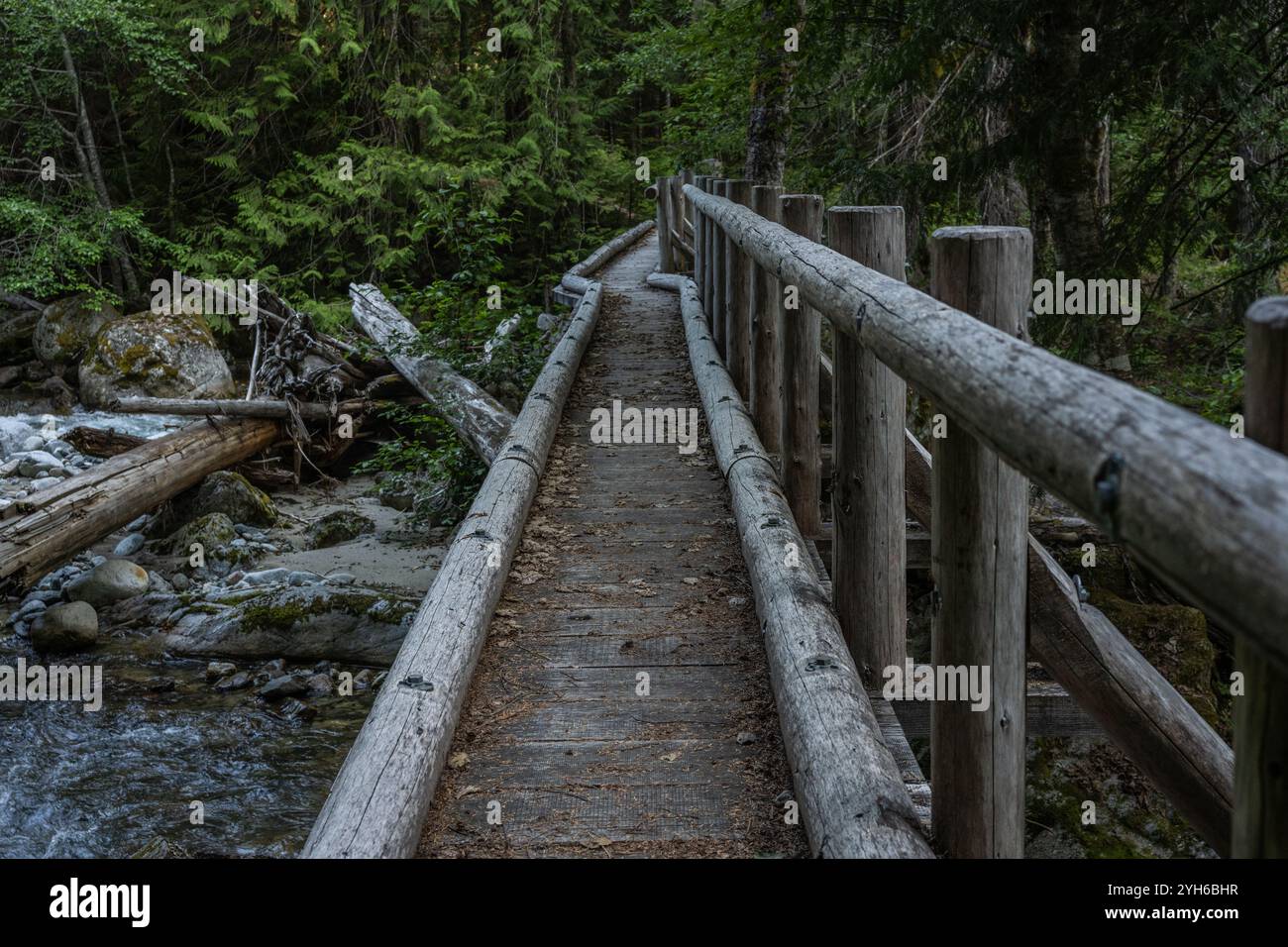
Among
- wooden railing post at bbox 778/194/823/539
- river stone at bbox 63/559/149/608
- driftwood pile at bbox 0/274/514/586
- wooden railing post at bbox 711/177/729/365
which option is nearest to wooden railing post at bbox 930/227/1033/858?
wooden railing post at bbox 778/194/823/539

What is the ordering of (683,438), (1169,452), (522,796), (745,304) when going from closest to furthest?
(1169,452), (522,796), (683,438), (745,304)

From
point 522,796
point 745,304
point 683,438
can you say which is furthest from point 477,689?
point 745,304

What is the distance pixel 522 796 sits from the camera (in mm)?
3293

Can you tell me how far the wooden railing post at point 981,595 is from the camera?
2.49 metres

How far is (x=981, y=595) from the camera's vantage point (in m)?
2.50

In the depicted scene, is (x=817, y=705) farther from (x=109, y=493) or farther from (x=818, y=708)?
(x=109, y=493)

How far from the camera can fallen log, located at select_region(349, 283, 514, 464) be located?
1000 centimetres

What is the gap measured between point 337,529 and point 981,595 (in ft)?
33.2

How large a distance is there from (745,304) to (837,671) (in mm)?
4859

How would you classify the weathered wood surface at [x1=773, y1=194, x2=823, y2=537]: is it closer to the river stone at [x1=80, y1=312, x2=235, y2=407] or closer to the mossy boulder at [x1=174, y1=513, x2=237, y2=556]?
the mossy boulder at [x1=174, y1=513, x2=237, y2=556]

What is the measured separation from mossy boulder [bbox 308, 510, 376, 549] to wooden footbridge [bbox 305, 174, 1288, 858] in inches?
224

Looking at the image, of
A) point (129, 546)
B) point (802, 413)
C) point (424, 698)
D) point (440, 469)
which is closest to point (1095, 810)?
point (802, 413)
